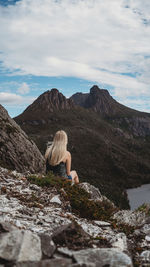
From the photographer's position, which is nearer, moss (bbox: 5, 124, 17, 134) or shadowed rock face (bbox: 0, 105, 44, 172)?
shadowed rock face (bbox: 0, 105, 44, 172)

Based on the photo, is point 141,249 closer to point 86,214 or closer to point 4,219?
point 86,214

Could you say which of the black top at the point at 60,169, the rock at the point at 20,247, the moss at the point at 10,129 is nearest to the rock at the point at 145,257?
the rock at the point at 20,247

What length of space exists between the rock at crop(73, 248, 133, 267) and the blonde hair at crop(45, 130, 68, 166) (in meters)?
7.68

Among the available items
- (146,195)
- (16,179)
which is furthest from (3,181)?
(146,195)

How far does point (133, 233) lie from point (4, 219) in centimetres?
332

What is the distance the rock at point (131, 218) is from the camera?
25.7ft

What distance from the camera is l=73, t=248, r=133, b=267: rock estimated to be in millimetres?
3828

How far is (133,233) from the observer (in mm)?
6680

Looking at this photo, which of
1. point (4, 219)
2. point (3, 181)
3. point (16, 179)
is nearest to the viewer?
point (4, 219)

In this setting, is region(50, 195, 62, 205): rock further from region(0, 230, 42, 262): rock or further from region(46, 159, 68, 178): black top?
region(0, 230, 42, 262): rock

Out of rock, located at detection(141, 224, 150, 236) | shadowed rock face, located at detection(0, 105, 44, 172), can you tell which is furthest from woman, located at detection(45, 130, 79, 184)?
shadowed rock face, located at detection(0, 105, 44, 172)

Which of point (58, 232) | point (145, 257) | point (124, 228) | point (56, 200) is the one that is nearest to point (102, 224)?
point (124, 228)

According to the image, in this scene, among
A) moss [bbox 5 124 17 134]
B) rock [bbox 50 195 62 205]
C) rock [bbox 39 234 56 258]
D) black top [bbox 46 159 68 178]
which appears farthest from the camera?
moss [bbox 5 124 17 134]

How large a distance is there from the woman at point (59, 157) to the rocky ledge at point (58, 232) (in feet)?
6.00
